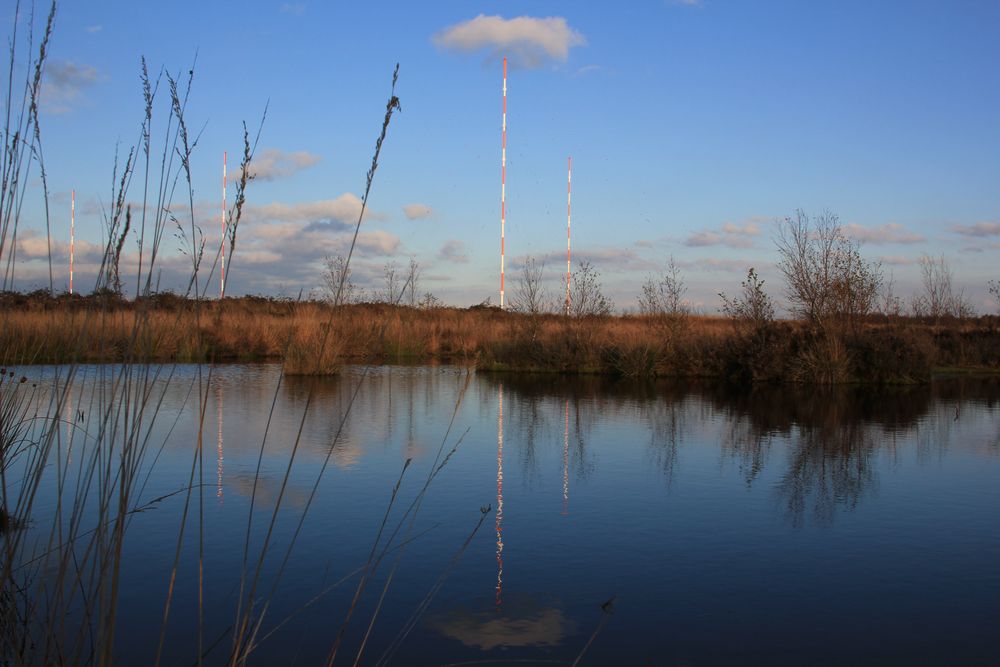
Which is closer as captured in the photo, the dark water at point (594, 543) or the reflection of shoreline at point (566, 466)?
the dark water at point (594, 543)

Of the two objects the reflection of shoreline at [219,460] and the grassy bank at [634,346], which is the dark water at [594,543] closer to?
the reflection of shoreline at [219,460]

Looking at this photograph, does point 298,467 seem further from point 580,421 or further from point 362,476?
point 580,421

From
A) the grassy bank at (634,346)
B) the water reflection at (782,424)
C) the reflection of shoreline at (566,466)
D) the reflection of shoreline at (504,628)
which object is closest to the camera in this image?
the reflection of shoreline at (504,628)

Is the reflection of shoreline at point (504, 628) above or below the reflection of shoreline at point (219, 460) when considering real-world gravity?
below

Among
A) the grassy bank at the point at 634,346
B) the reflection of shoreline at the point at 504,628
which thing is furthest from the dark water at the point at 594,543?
the grassy bank at the point at 634,346

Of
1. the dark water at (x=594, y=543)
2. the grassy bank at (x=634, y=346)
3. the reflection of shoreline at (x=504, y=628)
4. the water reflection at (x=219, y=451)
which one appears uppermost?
the grassy bank at (x=634, y=346)

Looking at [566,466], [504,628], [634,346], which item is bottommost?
[504,628]

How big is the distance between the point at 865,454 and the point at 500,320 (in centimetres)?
1546

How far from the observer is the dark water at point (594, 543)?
369cm

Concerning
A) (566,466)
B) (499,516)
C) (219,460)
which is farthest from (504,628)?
(219,460)

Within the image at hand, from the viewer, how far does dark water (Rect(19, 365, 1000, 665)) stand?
145 inches

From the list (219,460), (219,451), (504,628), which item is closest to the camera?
(504,628)

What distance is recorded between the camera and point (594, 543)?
5.14 metres

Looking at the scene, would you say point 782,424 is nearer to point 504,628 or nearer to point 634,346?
point 504,628
